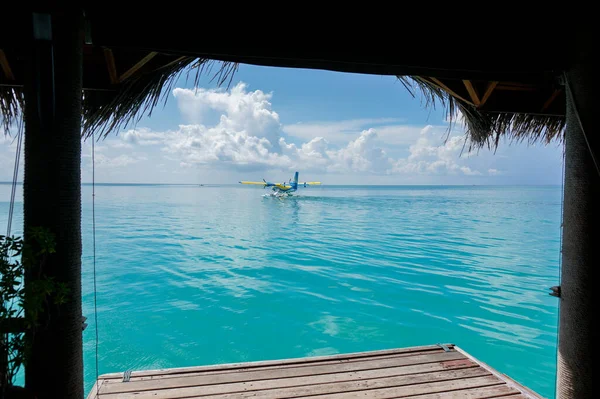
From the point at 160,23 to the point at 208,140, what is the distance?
4155 centimetres

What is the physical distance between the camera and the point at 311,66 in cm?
151

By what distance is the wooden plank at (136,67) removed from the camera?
1869mm

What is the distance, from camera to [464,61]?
1559mm

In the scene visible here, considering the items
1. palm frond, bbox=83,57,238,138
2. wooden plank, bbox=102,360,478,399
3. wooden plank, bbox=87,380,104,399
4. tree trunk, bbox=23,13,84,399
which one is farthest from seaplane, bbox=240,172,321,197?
tree trunk, bbox=23,13,84,399

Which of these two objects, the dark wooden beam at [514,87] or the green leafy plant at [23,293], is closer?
the green leafy plant at [23,293]

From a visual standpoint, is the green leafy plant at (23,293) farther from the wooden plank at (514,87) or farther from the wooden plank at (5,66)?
the wooden plank at (514,87)

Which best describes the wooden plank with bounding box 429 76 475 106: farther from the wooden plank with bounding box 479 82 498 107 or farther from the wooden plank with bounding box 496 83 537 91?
the wooden plank with bounding box 496 83 537 91

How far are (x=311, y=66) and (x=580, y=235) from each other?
4.11 feet

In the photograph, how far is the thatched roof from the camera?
135 centimetres

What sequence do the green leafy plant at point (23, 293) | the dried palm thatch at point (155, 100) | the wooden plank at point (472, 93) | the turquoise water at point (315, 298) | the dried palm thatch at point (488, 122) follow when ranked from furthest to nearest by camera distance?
the turquoise water at point (315, 298)
the dried palm thatch at point (488, 122)
the wooden plank at point (472, 93)
the dried palm thatch at point (155, 100)
the green leafy plant at point (23, 293)

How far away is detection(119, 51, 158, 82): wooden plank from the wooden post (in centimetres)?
187

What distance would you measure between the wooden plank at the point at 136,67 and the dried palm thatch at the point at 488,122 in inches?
59.2

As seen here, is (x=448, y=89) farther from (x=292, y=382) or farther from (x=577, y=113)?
(x=292, y=382)

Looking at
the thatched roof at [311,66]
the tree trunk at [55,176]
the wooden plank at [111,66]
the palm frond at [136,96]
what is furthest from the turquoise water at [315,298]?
the tree trunk at [55,176]
